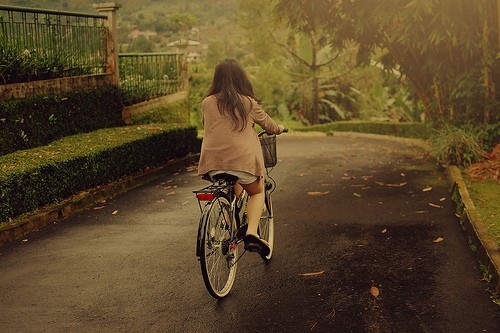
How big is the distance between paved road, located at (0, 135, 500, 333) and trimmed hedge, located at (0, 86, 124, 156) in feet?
6.91

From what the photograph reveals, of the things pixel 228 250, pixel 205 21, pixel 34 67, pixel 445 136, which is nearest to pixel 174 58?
pixel 34 67

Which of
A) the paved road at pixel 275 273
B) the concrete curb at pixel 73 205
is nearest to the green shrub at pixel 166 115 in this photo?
the concrete curb at pixel 73 205

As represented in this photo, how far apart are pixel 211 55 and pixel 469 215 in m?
33.1

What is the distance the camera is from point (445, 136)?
510 inches

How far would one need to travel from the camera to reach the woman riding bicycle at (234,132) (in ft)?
19.1

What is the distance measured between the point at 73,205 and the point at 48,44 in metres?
4.72

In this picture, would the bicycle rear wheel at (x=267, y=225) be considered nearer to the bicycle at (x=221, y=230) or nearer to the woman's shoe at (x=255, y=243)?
the bicycle at (x=221, y=230)

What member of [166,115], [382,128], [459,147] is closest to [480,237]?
[459,147]

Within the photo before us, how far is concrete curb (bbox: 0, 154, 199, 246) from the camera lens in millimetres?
8062

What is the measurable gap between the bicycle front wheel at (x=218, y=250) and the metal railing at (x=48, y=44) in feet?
22.0

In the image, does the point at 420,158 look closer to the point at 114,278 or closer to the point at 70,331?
the point at 114,278

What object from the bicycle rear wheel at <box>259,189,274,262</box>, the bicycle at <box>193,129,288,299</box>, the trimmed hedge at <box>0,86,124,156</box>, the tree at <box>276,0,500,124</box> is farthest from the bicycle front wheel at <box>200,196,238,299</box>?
the tree at <box>276,0,500,124</box>

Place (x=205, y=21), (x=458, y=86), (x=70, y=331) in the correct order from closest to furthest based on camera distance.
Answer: (x=70, y=331) → (x=458, y=86) → (x=205, y=21)

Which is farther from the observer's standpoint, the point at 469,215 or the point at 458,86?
the point at 458,86
